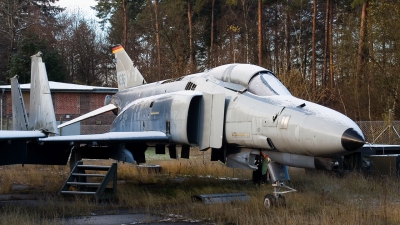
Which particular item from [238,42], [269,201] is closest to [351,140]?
[269,201]

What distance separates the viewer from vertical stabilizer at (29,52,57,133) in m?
12.5

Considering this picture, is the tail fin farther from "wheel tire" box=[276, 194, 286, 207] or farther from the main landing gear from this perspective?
"wheel tire" box=[276, 194, 286, 207]

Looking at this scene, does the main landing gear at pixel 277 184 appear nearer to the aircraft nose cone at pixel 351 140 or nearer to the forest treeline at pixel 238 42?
the aircraft nose cone at pixel 351 140

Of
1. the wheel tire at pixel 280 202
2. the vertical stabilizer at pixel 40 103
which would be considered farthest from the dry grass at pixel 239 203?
the vertical stabilizer at pixel 40 103

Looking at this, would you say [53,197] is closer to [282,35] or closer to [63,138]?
[63,138]

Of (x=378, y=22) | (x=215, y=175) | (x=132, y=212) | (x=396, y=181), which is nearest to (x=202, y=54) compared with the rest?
(x=378, y=22)

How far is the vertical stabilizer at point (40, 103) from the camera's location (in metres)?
12.5

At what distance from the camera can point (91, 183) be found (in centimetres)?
1042

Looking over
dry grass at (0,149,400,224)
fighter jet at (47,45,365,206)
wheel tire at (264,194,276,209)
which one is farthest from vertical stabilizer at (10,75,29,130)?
wheel tire at (264,194,276,209)

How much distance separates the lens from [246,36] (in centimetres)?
3569

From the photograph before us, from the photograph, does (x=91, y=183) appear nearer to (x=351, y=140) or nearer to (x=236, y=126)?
(x=236, y=126)

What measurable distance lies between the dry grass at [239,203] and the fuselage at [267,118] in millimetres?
1032

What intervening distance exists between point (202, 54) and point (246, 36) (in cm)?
394

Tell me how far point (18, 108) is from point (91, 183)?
14.0 ft
